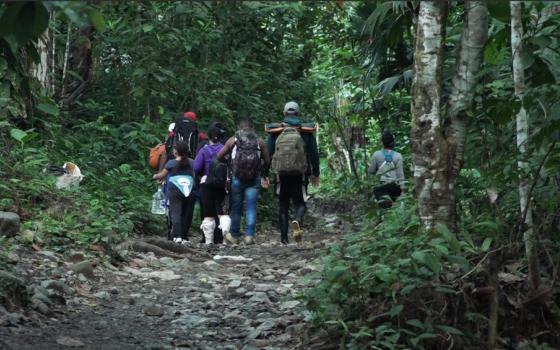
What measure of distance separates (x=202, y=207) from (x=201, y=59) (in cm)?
535

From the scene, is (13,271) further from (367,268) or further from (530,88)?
(530,88)

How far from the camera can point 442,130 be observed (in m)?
5.91

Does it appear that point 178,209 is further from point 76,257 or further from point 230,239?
point 76,257

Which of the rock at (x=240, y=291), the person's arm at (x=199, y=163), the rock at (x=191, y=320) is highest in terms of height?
the person's arm at (x=199, y=163)

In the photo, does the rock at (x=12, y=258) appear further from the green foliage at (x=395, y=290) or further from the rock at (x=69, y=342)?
the green foliage at (x=395, y=290)

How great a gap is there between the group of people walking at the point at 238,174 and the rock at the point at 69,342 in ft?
19.4

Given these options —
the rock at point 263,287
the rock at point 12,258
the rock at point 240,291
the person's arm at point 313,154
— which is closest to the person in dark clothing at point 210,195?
the person's arm at point 313,154

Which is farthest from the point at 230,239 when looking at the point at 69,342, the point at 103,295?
the point at 69,342

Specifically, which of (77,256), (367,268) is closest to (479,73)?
(367,268)

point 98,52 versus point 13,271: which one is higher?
point 98,52

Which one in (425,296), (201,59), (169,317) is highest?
(201,59)

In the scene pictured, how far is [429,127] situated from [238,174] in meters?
6.65

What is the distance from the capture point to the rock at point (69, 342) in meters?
5.95

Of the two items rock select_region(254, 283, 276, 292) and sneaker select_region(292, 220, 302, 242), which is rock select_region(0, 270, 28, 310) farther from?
sneaker select_region(292, 220, 302, 242)
